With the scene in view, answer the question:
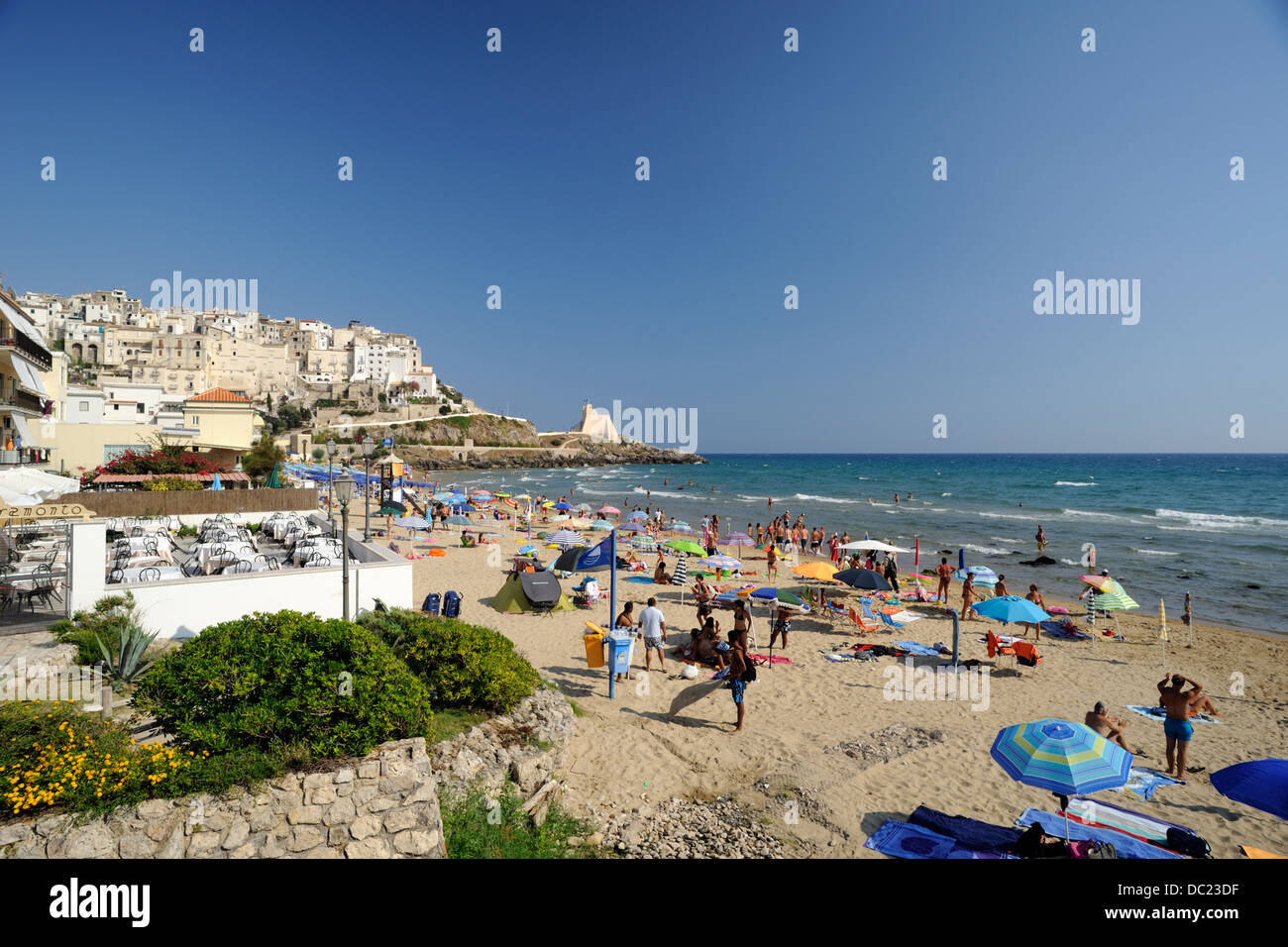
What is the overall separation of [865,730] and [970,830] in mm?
2826

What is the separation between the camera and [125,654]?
6.52m

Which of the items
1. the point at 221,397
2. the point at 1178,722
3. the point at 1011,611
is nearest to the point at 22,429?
the point at 221,397

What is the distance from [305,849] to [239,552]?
27.0 feet

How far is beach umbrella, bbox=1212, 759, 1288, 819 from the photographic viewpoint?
485cm

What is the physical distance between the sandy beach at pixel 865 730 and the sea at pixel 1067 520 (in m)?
4.58

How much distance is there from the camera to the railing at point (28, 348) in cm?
1708

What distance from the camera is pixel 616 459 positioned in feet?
392

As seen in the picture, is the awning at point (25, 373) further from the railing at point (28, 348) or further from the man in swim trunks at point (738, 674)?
the man in swim trunks at point (738, 674)

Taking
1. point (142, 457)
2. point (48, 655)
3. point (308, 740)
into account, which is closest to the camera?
point (308, 740)

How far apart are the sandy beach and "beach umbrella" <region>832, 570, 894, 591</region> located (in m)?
1.33

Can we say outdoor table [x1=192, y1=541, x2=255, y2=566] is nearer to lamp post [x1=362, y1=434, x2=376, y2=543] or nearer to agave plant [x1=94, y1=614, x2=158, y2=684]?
lamp post [x1=362, y1=434, x2=376, y2=543]

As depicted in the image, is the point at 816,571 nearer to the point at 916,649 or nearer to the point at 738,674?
the point at 916,649
